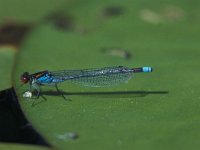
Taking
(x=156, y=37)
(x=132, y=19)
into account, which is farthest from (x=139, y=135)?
(x=132, y=19)

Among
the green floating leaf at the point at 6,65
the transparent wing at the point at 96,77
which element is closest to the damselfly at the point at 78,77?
the transparent wing at the point at 96,77

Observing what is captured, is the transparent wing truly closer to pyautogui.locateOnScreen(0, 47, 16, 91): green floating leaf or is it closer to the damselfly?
the damselfly

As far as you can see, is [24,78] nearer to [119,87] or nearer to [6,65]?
[6,65]

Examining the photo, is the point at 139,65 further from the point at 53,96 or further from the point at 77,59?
the point at 53,96

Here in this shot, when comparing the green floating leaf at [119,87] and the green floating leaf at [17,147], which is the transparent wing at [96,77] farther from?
the green floating leaf at [17,147]

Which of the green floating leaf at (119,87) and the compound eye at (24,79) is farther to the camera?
the compound eye at (24,79)

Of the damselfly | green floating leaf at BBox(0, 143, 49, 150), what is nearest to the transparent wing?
the damselfly

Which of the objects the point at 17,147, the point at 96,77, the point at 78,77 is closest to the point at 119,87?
the point at 96,77
